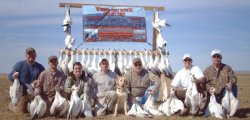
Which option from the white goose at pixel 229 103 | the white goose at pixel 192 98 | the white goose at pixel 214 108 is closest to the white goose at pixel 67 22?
the white goose at pixel 192 98

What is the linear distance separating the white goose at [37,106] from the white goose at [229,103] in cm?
430

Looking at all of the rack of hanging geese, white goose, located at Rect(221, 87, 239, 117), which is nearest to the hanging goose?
the rack of hanging geese

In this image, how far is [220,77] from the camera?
10.1 meters


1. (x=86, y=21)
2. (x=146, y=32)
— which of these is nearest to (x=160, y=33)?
(x=146, y=32)

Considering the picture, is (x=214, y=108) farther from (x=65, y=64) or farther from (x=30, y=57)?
(x=30, y=57)

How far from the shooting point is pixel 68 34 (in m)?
11.8

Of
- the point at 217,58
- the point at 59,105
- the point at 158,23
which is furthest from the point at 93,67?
the point at 217,58

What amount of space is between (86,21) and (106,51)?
110 cm

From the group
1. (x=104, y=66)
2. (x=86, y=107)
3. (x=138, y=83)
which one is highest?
(x=104, y=66)

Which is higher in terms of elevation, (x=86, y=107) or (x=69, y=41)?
(x=69, y=41)

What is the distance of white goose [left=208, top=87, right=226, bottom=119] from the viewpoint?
9.64m

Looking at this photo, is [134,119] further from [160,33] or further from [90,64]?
[160,33]

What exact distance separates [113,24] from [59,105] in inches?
144

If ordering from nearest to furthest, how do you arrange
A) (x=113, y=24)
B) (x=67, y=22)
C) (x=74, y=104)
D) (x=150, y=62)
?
(x=74, y=104) → (x=67, y=22) → (x=150, y=62) → (x=113, y=24)
